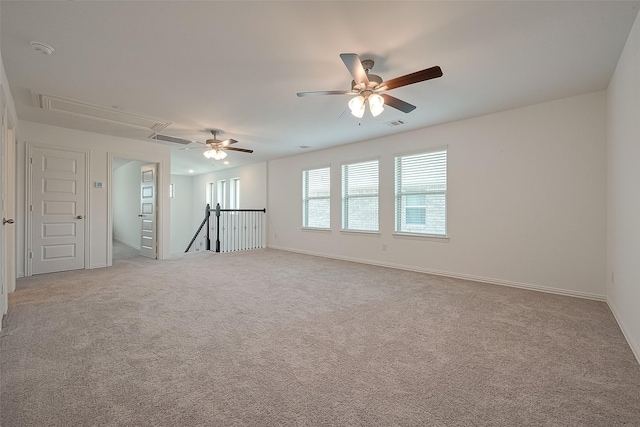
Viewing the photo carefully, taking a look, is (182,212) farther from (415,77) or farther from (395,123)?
(415,77)

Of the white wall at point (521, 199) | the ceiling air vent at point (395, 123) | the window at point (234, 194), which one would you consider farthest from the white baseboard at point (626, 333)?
the window at point (234, 194)

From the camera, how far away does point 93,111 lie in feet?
14.0

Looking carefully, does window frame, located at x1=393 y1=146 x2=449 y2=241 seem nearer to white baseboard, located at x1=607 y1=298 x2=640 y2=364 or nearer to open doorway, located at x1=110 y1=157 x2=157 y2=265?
white baseboard, located at x1=607 y1=298 x2=640 y2=364

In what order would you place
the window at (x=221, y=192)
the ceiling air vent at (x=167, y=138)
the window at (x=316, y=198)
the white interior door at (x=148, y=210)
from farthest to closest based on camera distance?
the window at (x=221, y=192) < the window at (x=316, y=198) < the white interior door at (x=148, y=210) < the ceiling air vent at (x=167, y=138)

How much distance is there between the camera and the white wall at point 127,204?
7828 millimetres

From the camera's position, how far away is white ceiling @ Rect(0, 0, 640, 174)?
2.17 m

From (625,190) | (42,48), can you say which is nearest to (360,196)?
(625,190)

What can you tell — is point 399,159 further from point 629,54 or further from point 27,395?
point 27,395

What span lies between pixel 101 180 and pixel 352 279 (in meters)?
4.98

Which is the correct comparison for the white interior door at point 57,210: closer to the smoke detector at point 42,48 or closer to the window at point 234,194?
the smoke detector at point 42,48

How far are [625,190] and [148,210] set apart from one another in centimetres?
782

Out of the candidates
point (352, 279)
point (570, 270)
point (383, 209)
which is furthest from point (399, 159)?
point (570, 270)

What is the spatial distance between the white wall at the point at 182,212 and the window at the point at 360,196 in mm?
7193

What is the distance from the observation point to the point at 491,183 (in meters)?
4.42
